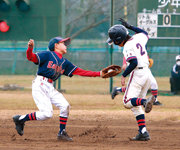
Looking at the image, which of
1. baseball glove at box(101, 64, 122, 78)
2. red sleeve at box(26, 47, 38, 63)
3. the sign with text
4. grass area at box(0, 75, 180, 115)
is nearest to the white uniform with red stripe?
baseball glove at box(101, 64, 122, 78)

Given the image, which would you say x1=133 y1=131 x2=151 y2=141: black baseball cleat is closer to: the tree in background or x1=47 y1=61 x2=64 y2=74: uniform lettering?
x1=47 y1=61 x2=64 y2=74: uniform lettering

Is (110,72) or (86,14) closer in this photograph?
(110,72)

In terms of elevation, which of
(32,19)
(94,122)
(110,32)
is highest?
(32,19)

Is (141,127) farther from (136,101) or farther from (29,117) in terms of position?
(29,117)

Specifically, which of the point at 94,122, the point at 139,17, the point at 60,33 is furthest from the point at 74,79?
the point at 94,122

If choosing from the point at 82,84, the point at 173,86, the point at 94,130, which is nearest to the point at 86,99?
the point at 173,86

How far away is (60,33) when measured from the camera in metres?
13.7

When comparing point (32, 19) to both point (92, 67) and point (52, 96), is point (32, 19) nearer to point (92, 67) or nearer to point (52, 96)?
point (92, 67)

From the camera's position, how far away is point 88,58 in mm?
19656

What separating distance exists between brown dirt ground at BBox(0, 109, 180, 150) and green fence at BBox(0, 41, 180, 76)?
7.05 metres

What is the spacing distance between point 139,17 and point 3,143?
9013 millimetres

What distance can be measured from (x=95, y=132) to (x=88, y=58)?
1349cm

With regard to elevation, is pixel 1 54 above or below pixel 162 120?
above

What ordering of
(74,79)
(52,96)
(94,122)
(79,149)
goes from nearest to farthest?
(79,149) < (52,96) < (94,122) < (74,79)
